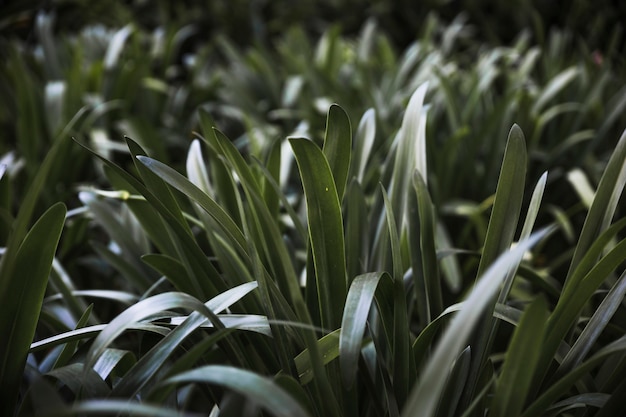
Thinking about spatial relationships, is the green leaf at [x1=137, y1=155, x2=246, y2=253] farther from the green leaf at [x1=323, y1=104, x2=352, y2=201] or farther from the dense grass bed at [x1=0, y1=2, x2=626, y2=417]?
the green leaf at [x1=323, y1=104, x2=352, y2=201]

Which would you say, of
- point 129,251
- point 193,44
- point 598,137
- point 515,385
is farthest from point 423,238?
point 193,44

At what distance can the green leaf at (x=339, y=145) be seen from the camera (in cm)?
85

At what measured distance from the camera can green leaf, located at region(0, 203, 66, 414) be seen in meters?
0.72

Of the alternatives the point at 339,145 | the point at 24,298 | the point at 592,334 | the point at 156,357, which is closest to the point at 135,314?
the point at 156,357

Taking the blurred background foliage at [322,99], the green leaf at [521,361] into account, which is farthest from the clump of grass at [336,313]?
the blurred background foliage at [322,99]

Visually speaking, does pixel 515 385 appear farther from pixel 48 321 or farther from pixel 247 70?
pixel 247 70

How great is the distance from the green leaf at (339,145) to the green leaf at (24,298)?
1.10 ft

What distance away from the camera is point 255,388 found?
1.71 feet

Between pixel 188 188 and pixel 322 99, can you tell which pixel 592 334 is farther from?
pixel 322 99

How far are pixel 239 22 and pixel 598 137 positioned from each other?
238cm

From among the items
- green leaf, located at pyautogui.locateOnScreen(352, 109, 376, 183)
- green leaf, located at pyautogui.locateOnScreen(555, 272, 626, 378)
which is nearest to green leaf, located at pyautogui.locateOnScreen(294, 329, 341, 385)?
green leaf, located at pyautogui.locateOnScreen(555, 272, 626, 378)

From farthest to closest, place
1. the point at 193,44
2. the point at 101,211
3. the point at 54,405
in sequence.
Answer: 1. the point at 193,44
2. the point at 101,211
3. the point at 54,405

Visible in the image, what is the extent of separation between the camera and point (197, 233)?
1228 millimetres

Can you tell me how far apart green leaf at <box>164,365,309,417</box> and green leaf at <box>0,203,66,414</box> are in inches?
9.8
